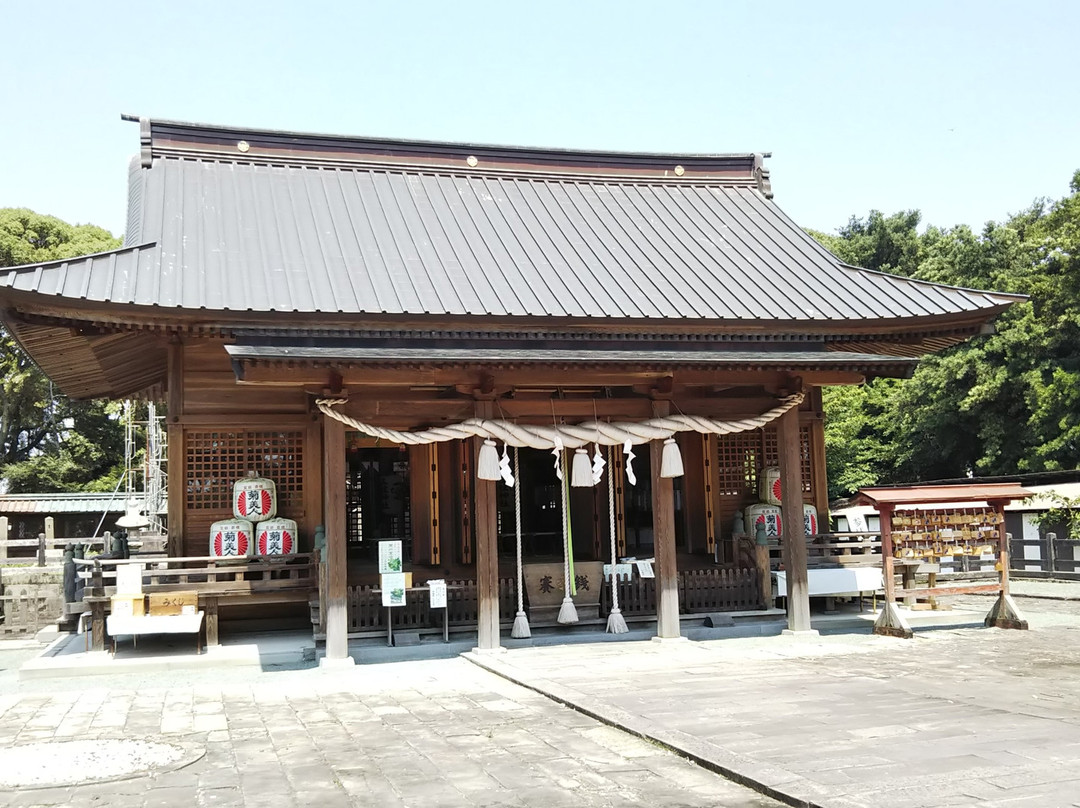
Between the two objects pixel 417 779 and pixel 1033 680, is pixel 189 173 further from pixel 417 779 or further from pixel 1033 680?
pixel 1033 680

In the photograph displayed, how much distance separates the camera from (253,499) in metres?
13.5

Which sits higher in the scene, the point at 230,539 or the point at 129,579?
the point at 230,539

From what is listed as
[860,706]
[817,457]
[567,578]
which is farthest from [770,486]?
[860,706]

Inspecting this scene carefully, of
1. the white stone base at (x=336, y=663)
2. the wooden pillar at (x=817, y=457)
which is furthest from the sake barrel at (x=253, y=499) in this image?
the wooden pillar at (x=817, y=457)

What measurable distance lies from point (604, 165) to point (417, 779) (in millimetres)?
14233

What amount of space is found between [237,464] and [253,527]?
3.28 feet

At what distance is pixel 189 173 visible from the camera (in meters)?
15.9

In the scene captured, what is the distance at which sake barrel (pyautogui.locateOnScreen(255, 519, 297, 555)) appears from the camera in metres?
13.5

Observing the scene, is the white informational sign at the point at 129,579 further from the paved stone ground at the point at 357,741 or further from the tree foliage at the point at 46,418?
the tree foliage at the point at 46,418

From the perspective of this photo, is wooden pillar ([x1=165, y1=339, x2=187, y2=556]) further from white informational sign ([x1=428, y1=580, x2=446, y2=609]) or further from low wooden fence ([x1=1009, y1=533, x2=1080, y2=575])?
low wooden fence ([x1=1009, y1=533, x2=1080, y2=575])

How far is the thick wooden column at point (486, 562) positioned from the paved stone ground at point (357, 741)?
2.66ft

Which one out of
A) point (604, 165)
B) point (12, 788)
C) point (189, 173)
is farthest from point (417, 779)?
point (604, 165)

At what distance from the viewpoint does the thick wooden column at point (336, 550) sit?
11.4m

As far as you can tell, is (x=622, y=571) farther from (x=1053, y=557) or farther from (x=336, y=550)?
(x=1053, y=557)
